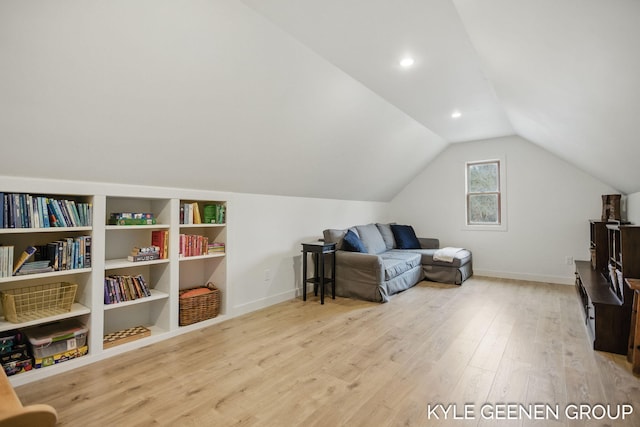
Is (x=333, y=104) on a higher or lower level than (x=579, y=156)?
higher

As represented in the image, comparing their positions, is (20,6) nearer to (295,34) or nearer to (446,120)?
(295,34)

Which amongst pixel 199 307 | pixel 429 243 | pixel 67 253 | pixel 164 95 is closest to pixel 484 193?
pixel 429 243

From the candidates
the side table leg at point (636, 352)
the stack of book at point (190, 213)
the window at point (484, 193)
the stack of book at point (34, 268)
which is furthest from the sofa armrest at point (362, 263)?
the stack of book at point (34, 268)

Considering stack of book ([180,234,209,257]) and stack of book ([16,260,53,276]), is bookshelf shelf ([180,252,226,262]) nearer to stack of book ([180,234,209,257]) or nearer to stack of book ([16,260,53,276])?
stack of book ([180,234,209,257])

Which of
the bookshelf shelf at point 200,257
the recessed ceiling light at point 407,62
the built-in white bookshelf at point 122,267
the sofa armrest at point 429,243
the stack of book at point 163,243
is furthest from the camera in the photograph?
the sofa armrest at point 429,243

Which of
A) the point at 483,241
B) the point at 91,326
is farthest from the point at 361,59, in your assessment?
the point at 483,241

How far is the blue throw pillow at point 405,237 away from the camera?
579cm

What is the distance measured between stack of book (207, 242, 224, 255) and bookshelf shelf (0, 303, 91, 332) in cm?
117

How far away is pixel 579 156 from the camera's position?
13.0 feet

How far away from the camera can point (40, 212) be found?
232 centimetres

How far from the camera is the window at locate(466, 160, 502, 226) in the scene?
18.5ft

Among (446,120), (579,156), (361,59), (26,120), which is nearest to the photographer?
(26,120)

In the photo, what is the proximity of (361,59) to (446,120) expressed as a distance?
7.49 feet

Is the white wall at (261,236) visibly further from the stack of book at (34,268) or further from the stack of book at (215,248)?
the stack of book at (34,268)
